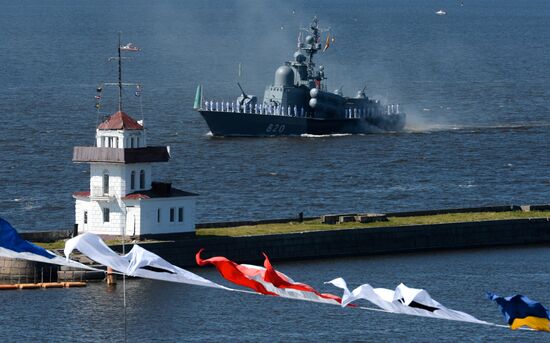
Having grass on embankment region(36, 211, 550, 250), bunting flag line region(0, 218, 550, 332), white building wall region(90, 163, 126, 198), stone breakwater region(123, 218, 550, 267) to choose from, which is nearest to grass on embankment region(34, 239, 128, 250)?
grass on embankment region(36, 211, 550, 250)

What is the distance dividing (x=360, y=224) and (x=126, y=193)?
498 inches

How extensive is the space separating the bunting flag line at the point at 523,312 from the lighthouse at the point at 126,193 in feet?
137

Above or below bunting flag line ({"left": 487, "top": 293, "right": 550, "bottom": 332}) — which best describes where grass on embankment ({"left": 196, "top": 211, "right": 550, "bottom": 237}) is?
above

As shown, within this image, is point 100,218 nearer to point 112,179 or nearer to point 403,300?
point 112,179

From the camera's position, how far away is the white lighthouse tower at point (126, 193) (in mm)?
83312

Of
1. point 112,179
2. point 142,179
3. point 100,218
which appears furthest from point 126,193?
point 100,218

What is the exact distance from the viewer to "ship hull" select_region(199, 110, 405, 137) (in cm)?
15350

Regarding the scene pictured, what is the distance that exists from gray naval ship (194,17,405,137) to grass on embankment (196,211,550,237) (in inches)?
2288

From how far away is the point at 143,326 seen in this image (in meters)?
70.4

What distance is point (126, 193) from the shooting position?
275 feet

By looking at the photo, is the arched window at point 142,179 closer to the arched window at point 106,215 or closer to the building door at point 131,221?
the building door at point 131,221

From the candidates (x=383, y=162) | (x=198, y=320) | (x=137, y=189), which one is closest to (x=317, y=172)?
(x=383, y=162)

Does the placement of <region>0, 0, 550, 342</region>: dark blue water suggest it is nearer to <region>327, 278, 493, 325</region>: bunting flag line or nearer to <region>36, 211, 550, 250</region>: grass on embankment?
<region>36, 211, 550, 250</region>: grass on embankment

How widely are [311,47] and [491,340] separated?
89.3 m
